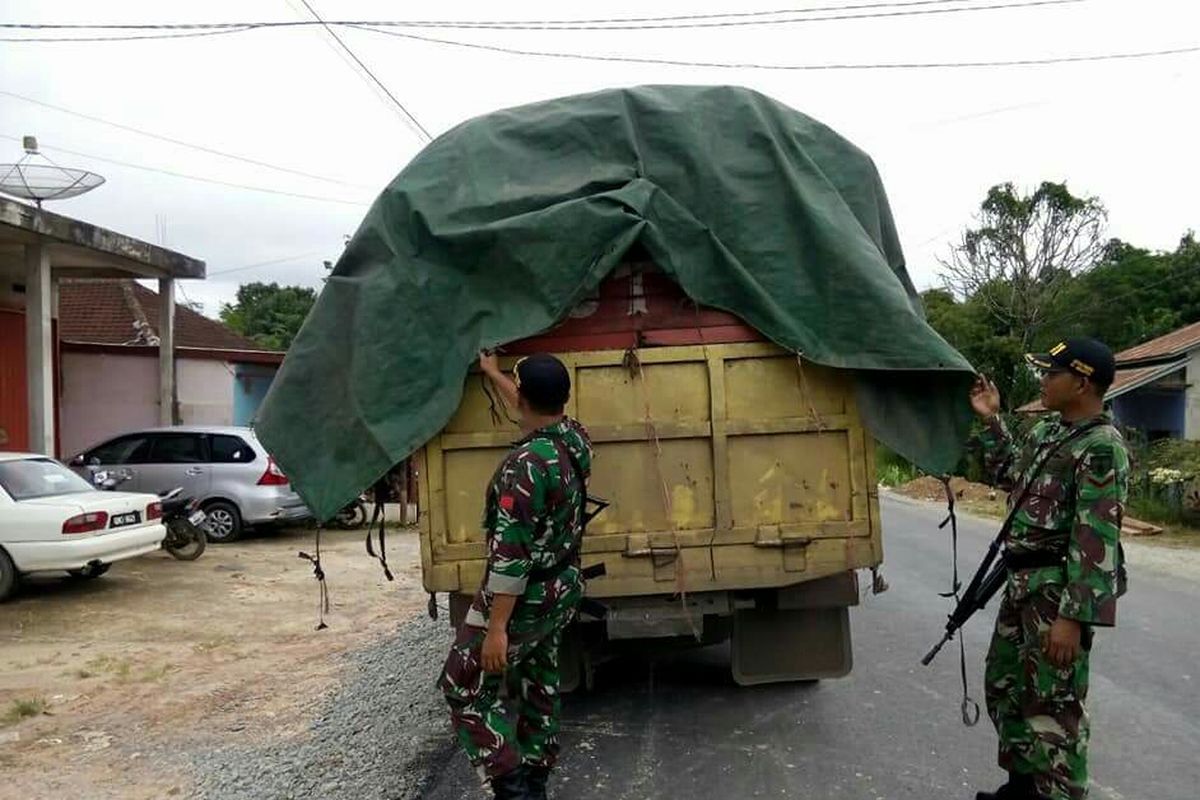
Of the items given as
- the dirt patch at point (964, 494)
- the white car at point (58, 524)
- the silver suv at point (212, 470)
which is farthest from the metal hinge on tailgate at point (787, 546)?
the dirt patch at point (964, 494)

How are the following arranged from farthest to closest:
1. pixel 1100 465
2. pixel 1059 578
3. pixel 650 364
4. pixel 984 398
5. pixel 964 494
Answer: pixel 964 494, pixel 650 364, pixel 984 398, pixel 1059 578, pixel 1100 465

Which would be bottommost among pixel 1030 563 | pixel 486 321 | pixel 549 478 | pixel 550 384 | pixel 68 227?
pixel 1030 563

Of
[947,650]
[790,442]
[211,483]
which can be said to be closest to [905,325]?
[790,442]

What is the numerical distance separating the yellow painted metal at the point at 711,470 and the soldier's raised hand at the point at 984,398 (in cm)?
47

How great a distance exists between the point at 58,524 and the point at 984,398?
786cm

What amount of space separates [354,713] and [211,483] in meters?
8.39

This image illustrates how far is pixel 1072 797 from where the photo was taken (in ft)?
11.2

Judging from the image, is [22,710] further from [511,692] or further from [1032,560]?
[1032,560]

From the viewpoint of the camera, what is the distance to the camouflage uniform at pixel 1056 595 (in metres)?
A: 3.28

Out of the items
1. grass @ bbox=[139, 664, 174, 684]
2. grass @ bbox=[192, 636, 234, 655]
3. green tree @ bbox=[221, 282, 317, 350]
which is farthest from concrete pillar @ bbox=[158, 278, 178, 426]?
green tree @ bbox=[221, 282, 317, 350]

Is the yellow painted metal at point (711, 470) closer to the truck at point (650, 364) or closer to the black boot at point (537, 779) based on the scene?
the truck at point (650, 364)

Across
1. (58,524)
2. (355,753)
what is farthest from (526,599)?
(58,524)

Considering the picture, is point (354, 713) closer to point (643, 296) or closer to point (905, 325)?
point (643, 296)

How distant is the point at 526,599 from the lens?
3.52 meters
